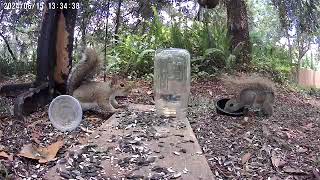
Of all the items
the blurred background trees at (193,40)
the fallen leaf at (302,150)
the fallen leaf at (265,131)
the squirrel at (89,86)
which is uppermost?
the blurred background trees at (193,40)

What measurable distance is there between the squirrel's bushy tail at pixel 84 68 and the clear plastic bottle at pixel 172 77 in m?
0.75

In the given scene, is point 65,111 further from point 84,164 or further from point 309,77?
point 309,77

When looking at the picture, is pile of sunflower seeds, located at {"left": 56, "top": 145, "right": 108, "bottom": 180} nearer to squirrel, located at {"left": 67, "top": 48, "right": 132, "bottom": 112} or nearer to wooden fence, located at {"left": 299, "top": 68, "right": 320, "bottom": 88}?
squirrel, located at {"left": 67, "top": 48, "right": 132, "bottom": 112}

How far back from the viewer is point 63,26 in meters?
3.28

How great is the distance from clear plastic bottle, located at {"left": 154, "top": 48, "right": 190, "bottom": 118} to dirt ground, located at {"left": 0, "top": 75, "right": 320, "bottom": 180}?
19 cm

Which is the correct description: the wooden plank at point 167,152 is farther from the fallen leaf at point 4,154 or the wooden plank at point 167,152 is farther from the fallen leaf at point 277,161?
the fallen leaf at point 277,161

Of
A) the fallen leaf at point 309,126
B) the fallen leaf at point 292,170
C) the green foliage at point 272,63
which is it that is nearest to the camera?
the fallen leaf at point 292,170

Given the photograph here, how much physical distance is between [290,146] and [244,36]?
13.6ft

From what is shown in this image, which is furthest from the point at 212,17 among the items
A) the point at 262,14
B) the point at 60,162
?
the point at 262,14

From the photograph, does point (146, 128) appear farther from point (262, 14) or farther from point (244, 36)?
point (262, 14)

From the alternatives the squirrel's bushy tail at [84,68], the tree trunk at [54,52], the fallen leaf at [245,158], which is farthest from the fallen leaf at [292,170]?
the tree trunk at [54,52]

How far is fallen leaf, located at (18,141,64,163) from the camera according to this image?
207cm

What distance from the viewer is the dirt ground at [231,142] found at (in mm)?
2196

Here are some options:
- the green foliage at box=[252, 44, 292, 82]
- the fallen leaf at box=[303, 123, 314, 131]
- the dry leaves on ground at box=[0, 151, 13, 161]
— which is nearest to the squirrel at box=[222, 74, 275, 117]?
the fallen leaf at box=[303, 123, 314, 131]
